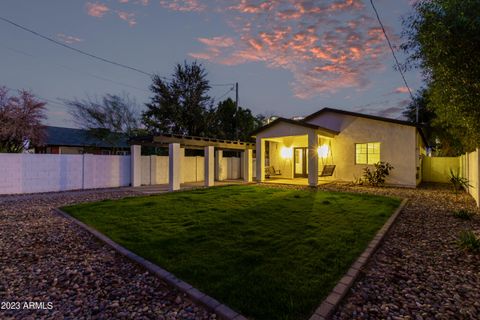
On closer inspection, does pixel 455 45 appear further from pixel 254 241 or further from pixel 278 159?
pixel 278 159

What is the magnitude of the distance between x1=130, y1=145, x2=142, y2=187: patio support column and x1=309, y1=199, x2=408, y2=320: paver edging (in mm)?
11216

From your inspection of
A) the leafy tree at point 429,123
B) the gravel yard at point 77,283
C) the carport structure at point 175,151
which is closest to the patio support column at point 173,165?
the carport structure at point 175,151

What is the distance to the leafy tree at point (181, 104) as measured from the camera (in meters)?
20.5

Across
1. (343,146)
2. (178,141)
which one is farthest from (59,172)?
(343,146)

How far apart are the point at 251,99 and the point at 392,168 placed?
17341mm

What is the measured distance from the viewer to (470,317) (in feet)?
7.23

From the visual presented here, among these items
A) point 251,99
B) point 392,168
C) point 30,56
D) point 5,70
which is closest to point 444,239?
point 392,168

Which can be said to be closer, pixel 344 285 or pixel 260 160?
pixel 344 285

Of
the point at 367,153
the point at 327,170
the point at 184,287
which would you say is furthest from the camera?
the point at 367,153

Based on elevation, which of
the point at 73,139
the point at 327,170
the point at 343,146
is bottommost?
the point at 327,170

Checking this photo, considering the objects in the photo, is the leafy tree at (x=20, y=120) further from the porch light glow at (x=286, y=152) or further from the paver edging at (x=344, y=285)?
the paver edging at (x=344, y=285)

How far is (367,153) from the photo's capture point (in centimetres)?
1352

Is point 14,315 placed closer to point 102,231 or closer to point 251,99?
point 102,231

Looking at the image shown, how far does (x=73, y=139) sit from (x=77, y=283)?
1101 inches
